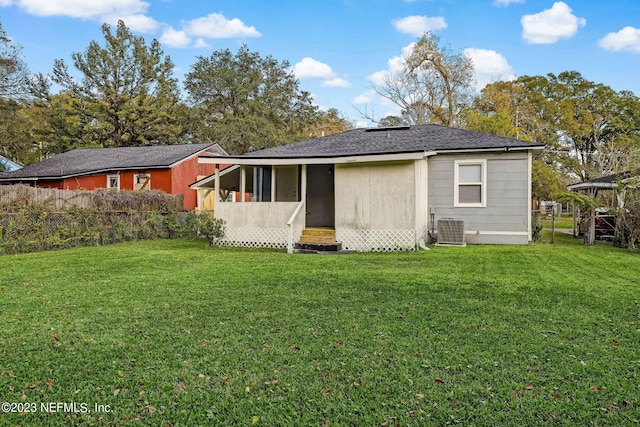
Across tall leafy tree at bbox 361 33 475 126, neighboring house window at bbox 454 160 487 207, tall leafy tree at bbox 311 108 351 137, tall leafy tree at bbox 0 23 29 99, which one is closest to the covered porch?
neighboring house window at bbox 454 160 487 207

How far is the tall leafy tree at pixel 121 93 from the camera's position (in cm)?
3200

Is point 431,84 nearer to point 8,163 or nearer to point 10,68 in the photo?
point 10,68

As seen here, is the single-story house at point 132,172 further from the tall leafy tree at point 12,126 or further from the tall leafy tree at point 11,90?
the tall leafy tree at point 11,90

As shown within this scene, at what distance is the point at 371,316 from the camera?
15.3 ft

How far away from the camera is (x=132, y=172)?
20.2 metres

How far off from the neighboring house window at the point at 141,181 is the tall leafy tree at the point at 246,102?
1258 centimetres

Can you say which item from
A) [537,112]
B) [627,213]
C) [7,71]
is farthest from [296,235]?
[537,112]

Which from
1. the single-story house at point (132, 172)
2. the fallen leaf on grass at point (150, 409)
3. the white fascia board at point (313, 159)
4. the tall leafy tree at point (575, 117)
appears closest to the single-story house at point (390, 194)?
the white fascia board at point (313, 159)

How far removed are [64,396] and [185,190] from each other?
60.6 feet

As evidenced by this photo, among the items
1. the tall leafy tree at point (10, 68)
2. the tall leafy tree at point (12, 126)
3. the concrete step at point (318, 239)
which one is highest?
the tall leafy tree at point (10, 68)

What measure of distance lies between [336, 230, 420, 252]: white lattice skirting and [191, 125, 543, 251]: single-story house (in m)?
0.03

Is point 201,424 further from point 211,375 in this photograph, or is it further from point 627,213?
point 627,213

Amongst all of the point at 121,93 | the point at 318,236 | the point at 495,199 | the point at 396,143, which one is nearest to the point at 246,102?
the point at 121,93

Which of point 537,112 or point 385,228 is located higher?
point 537,112
